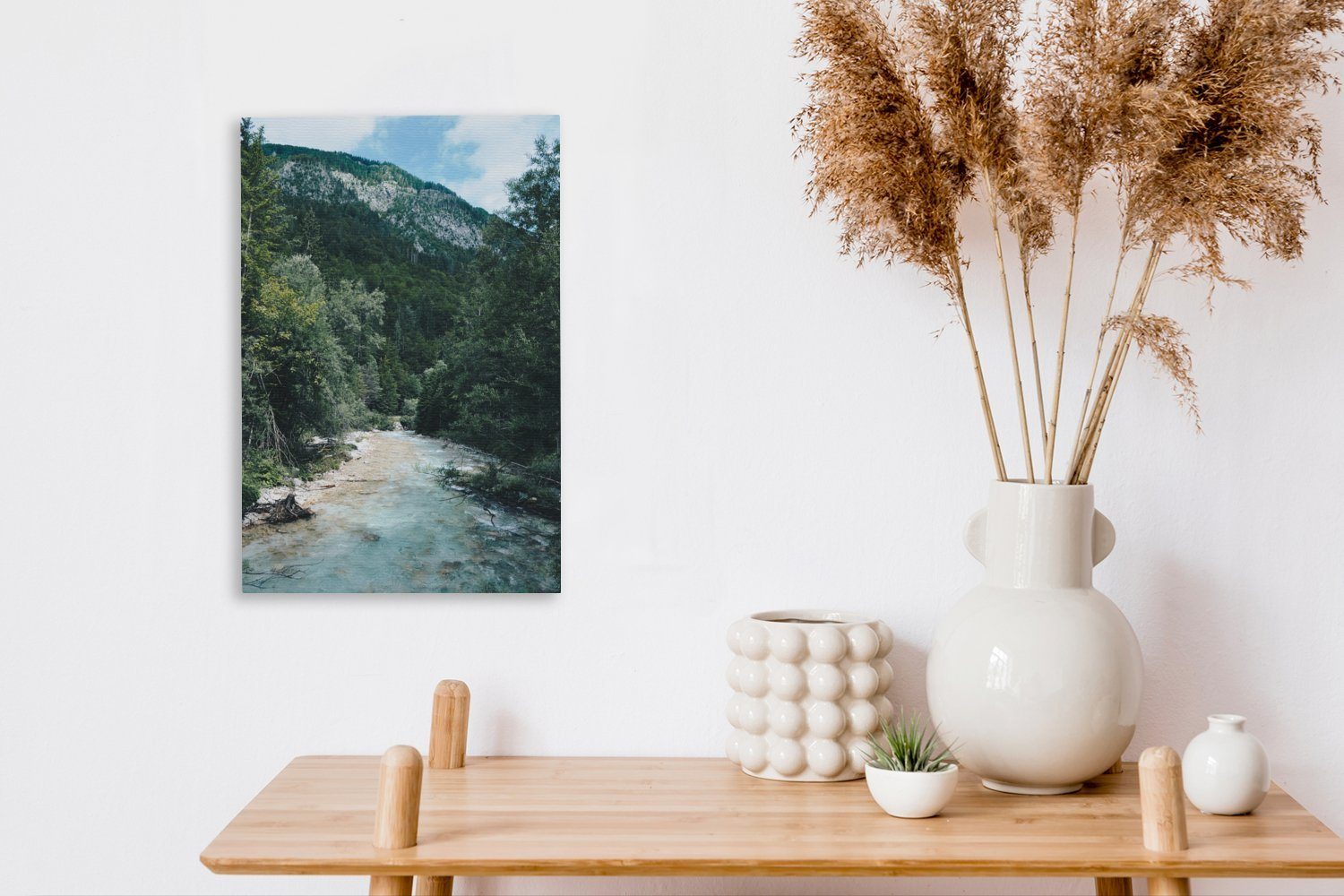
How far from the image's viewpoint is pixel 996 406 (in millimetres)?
1313

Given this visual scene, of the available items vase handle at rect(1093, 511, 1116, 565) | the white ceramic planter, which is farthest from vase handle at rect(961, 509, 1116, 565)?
the white ceramic planter

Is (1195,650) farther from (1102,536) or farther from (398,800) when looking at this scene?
(398,800)

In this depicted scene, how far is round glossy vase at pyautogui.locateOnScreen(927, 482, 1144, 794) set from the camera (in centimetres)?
108

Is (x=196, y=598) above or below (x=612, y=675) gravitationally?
above

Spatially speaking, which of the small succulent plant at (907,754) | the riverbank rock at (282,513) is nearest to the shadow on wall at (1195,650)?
the small succulent plant at (907,754)

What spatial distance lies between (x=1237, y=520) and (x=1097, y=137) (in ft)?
1.70

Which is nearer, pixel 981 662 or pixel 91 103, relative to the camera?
pixel 981 662

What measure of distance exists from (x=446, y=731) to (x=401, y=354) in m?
0.45

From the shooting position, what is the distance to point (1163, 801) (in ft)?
3.20

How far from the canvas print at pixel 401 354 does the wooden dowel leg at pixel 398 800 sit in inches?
13.9

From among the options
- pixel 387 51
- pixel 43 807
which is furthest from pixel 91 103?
pixel 43 807

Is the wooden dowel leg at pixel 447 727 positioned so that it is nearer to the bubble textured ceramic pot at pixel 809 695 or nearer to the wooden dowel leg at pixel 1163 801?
the bubble textured ceramic pot at pixel 809 695

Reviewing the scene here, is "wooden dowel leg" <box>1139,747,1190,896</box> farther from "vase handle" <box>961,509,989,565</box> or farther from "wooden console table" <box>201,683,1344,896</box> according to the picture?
"vase handle" <box>961,509,989,565</box>

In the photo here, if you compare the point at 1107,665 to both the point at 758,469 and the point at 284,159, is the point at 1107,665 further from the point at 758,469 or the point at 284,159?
the point at 284,159
